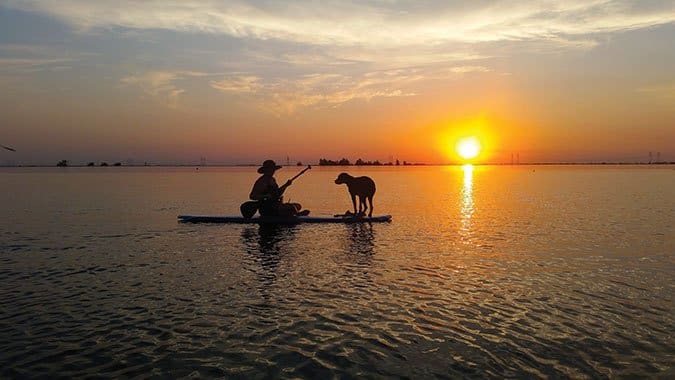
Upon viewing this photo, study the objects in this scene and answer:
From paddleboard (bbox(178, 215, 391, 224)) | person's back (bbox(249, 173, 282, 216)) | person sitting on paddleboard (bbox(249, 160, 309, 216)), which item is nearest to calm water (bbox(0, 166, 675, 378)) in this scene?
paddleboard (bbox(178, 215, 391, 224))

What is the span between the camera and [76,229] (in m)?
27.5

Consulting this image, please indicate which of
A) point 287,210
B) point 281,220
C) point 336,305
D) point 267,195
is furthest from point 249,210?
point 336,305

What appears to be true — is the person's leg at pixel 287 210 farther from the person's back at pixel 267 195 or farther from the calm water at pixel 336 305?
the calm water at pixel 336 305

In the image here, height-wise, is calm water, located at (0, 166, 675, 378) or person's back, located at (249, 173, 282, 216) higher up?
person's back, located at (249, 173, 282, 216)

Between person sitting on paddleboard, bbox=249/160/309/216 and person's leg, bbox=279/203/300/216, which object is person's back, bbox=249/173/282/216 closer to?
person sitting on paddleboard, bbox=249/160/309/216

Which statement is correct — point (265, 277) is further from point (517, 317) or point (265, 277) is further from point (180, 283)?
point (517, 317)

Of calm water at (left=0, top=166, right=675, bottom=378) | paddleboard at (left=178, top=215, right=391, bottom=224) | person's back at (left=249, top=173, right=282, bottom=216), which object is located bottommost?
calm water at (left=0, top=166, right=675, bottom=378)

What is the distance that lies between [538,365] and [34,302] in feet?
41.1

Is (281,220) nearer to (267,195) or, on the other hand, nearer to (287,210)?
(287,210)

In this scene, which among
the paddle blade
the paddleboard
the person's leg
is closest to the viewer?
the paddleboard

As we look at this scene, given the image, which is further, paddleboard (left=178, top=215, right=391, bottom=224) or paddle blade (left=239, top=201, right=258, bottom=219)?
paddle blade (left=239, top=201, right=258, bottom=219)

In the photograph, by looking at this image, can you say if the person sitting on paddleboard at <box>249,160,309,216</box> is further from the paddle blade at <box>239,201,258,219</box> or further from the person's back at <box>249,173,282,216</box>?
the paddle blade at <box>239,201,258,219</box>

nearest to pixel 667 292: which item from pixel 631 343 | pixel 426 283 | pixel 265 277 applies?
pixel 631 343

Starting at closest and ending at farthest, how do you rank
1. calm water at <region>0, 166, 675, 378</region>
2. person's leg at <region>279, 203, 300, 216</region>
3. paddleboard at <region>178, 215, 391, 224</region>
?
1. calm water at <region>0, 166, 675, 378</region>
2. paddleboard at <region>178, 215, 391, 224</region>
3. person's leg at <region>279, 203, 300, 216</region>
